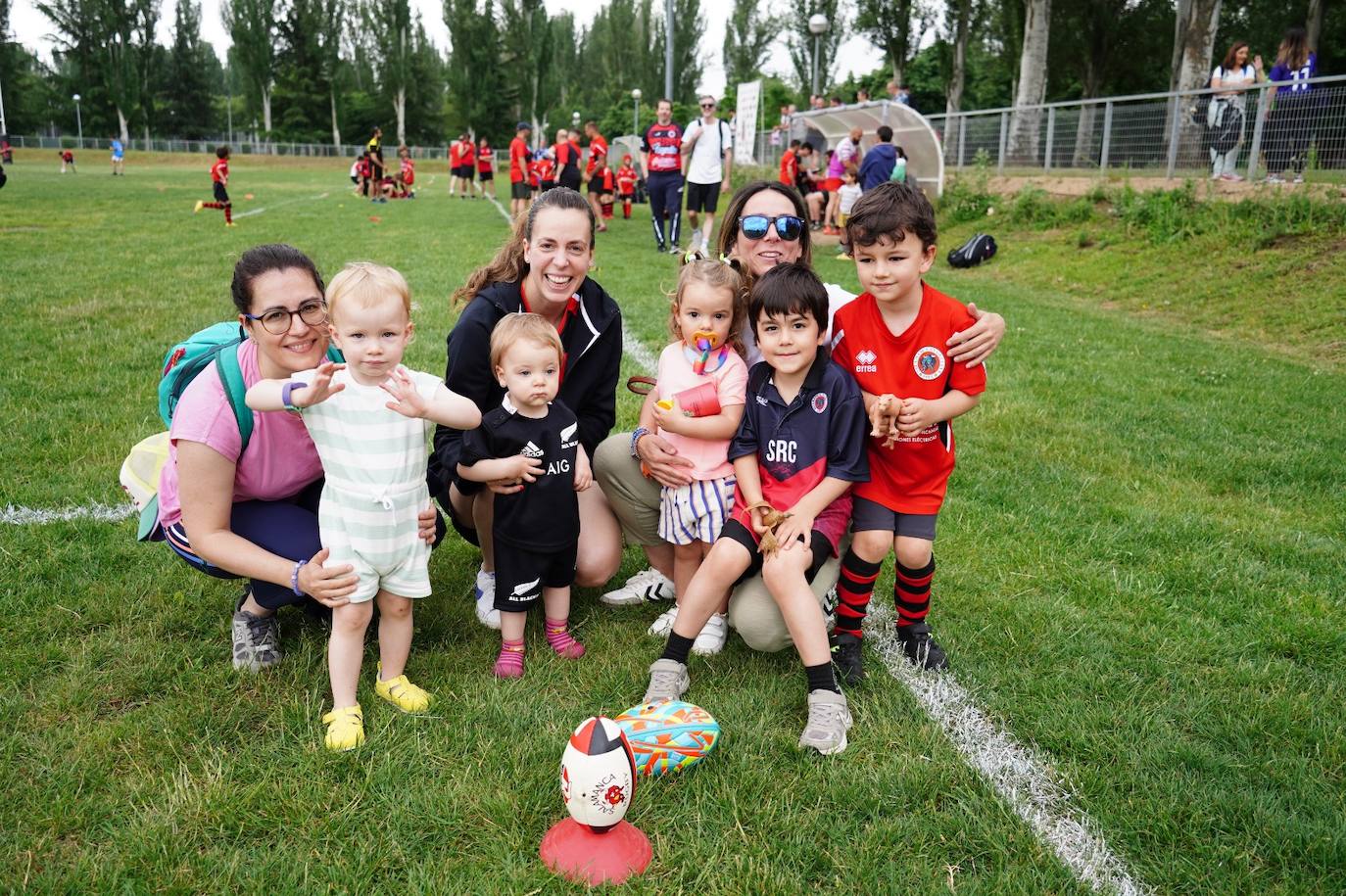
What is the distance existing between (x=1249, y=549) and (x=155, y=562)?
4.75 m

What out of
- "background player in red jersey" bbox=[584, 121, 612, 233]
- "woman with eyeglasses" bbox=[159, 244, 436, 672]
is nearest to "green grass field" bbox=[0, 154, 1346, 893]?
"woman with eyeglasses" bbox=[159, 244, 436, 672]

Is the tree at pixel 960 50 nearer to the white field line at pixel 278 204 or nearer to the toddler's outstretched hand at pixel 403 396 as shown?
the white field line at pixel 278 204

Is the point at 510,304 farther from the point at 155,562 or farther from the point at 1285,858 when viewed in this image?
the point at 1285,858

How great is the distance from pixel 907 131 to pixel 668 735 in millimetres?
18314

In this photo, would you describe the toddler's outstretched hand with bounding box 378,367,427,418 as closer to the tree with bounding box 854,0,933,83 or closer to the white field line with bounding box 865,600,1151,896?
the white field line with bounding box 865,600,1151,896

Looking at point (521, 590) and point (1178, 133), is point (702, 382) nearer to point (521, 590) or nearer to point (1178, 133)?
point (521, 590)

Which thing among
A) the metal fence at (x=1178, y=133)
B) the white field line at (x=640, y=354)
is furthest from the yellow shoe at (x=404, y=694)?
the metal fence at (x=1178, y=133)

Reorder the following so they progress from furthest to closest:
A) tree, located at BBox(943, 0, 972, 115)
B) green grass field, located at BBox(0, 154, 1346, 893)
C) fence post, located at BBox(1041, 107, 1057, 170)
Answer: tree, located at BBox(943, 0, 972, 115), fence post, located at BBox(1041, 107, 1057, 170), green grass field, located at BBox(0, 154, 1346, 893)

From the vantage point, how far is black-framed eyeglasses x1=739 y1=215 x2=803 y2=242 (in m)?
3.28

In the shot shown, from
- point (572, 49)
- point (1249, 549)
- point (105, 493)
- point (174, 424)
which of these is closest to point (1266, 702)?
point (1249, 549)

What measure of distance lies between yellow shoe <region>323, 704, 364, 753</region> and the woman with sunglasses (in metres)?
1.20

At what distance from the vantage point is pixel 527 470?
296 cm

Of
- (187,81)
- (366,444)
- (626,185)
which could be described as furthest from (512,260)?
(187,81)

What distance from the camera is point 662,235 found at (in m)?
15.1
